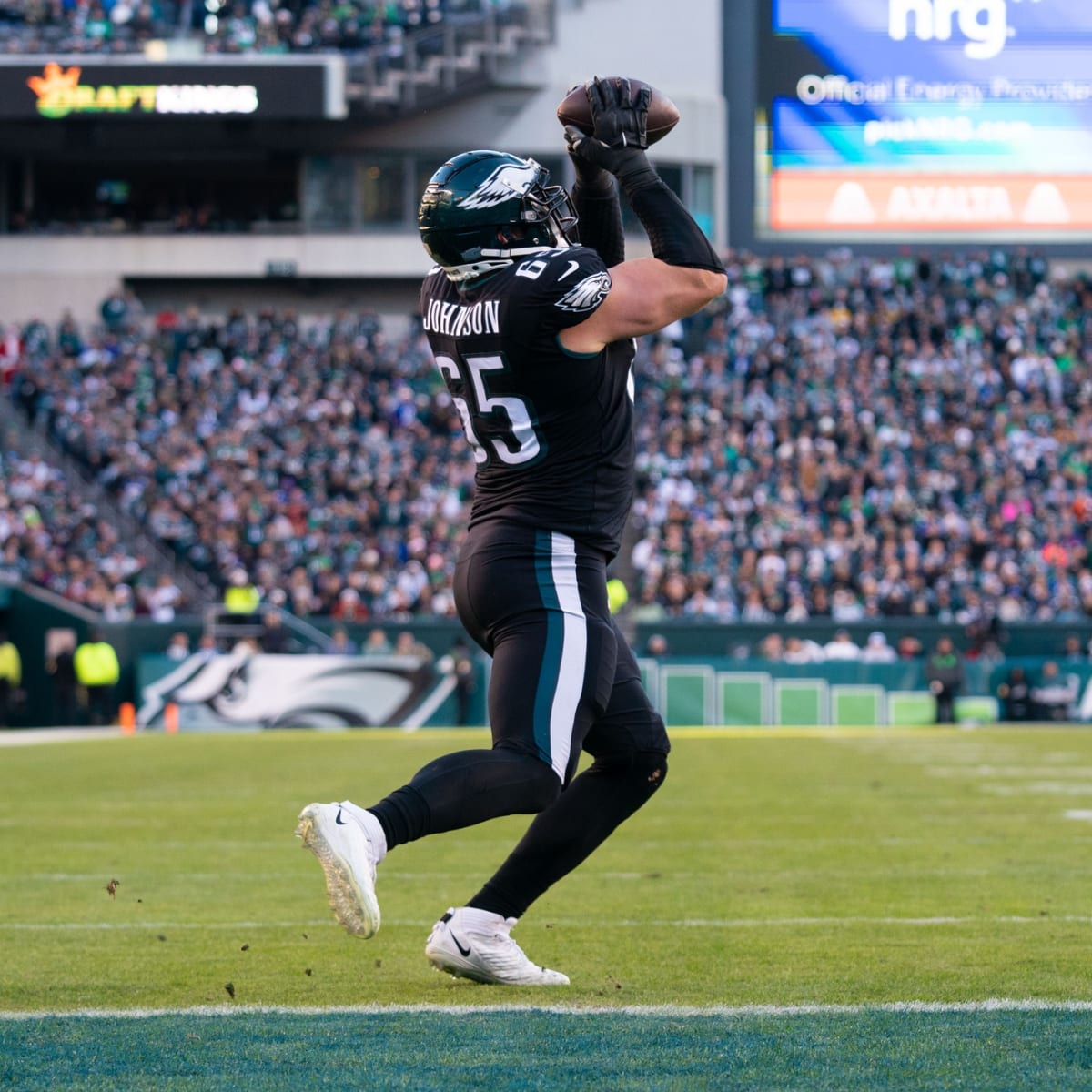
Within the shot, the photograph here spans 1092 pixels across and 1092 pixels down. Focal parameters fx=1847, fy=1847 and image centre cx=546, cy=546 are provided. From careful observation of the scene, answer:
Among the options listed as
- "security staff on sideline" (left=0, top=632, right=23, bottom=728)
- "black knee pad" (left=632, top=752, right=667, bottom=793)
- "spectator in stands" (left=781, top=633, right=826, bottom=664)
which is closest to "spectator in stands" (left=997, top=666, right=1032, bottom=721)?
"spectator in stands" (left=781, top=633, right=826, bottom=664)

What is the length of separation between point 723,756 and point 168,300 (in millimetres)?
19141

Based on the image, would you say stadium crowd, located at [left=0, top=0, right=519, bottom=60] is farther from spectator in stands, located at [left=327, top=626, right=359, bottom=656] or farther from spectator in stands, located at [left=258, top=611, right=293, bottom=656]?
spectator in stands, located at [left=327, top=626, right=359, bottom=656]

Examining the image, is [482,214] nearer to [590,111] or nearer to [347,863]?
[590,111]

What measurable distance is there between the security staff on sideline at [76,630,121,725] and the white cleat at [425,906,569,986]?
691 inches

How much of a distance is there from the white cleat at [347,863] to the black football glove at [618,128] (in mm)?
1591

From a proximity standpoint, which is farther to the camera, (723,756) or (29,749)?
(29,749)

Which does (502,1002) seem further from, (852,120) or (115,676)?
(852,120)

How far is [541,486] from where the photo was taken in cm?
409

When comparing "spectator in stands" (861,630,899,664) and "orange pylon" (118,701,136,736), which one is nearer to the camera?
"orange pylon" (118,701,136,736)

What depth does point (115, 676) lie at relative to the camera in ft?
70.0

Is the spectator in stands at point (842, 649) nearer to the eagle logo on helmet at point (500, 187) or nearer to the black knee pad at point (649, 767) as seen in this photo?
the black knee pad at point (649, 767)

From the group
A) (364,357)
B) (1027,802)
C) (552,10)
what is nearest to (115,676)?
(364,357)

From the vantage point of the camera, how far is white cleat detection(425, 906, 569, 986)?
13.7 ft

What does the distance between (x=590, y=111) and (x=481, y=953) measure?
1.94 meters
